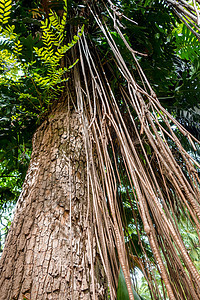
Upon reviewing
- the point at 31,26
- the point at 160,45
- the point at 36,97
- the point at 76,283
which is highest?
the point at 31,26

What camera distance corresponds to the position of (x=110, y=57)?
1.15m

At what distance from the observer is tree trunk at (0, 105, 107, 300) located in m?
0.51

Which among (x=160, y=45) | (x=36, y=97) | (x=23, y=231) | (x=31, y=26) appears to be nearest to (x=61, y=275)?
(x=23, y=231)

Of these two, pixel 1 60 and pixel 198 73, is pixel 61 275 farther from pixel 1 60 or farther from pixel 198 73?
pixel 198 73

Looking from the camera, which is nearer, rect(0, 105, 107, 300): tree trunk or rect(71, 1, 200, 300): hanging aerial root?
rect(71, 1, 200, 300): hanging aerial root

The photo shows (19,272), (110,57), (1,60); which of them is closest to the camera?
(19,272)

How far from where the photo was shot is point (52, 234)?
592 mm

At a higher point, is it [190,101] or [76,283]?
[190,101]

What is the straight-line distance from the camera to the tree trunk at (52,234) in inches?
20.1

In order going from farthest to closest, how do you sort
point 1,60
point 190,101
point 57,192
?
1. point 190,101
2. point 1,60
3. point 57,192

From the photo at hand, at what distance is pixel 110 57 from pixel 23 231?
0.98 m

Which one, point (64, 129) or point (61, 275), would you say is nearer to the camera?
point (61, 275)

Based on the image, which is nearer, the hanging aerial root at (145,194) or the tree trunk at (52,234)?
the hanging aerial root at (145,194)

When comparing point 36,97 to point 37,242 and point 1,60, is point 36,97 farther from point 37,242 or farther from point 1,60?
point 37,242
